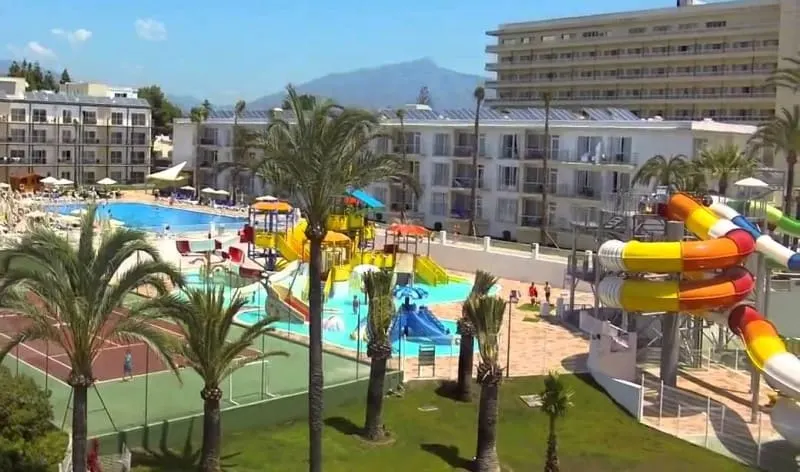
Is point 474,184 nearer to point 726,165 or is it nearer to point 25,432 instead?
point 726,165

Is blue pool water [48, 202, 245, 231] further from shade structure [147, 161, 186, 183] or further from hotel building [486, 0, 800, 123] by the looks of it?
hotel building [486, 0, 800, 123]

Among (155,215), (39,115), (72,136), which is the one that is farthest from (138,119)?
(155,215)

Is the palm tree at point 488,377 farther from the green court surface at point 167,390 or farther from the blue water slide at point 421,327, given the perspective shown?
the blue water slide at point 421,327

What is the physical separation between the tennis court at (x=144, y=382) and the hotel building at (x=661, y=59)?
5311 cm

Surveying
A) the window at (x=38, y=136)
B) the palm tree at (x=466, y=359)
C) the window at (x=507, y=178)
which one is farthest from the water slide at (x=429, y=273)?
the window at (x=38, y=136)

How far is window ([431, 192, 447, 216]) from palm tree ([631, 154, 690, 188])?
596 inches

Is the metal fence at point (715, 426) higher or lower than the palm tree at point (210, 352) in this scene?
lower

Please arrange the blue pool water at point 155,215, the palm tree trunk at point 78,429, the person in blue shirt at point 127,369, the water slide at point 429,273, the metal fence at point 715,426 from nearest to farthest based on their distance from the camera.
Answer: the palm tree trunk at point 78,429, the metal fence at point 715,426, the person in blue shirt at point 127,369, the water slide at point 429,273, the blue pool water at point 155,215

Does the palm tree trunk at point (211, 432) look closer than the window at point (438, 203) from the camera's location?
Yes

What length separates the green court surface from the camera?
20.8m

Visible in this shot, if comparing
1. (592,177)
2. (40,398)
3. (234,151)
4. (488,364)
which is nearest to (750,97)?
(592,177)

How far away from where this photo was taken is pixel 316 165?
17.9 metres

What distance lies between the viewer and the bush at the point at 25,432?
17.7 meters

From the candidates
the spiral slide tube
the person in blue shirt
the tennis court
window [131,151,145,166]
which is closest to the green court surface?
the tennis court
